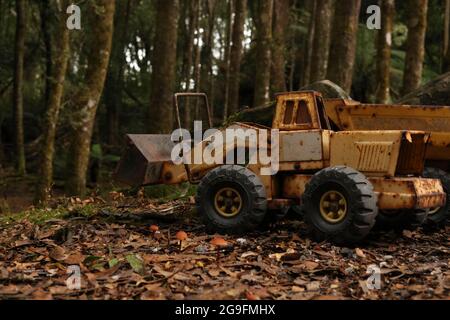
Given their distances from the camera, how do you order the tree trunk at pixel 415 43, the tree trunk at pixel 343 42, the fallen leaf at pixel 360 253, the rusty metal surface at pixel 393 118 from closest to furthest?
the fallen leaf at pixel 360 253
the rusty metal surface at pixel 393 118
the tree trunk at pixel 343 42
the tree trunk at pixel 415 43

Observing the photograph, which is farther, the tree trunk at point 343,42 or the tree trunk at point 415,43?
the tree trunk at point 415,43

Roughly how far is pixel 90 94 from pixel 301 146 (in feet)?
19.4

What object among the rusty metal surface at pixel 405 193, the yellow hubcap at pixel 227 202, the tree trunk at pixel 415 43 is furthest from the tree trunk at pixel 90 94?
the tree trunk at pixel 415 43

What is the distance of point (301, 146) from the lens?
25.2 feet

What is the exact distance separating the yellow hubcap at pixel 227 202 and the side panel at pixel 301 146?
0.79 m

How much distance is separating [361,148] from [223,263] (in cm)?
231

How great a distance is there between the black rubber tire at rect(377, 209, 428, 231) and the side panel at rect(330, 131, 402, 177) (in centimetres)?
109

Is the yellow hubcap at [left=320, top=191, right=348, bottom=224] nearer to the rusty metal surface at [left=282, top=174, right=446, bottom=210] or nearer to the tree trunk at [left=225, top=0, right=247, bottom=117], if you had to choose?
the rusty metal surface at [left=282, top=174, right=446, bottom=210]

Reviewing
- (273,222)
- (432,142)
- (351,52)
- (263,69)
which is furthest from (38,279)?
(263,69)

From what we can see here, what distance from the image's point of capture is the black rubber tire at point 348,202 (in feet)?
22.7

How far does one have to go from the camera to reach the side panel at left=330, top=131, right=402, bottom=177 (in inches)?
284

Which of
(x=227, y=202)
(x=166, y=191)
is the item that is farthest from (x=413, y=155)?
(x=166, y=191)

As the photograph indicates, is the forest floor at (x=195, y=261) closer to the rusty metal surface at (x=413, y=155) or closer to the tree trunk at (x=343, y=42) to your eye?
the rusty metal surface at (x=413, y=155)
